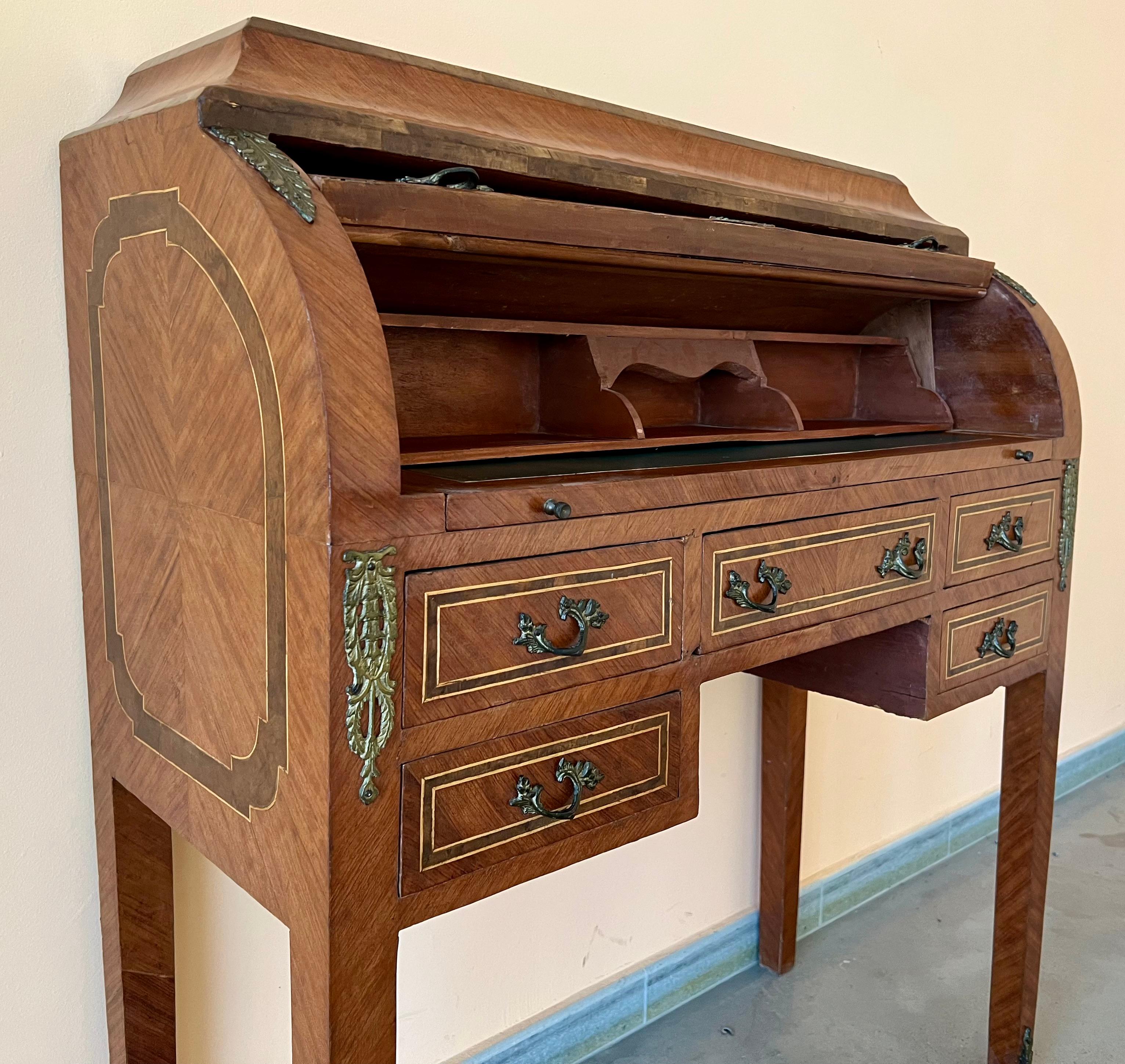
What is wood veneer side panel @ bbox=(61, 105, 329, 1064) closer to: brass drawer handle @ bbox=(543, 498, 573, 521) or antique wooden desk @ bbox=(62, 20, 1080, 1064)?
antique wooden desk @ bbox=(62, 20, 1080, 1064)

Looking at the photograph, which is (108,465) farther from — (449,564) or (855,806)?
(855,806)

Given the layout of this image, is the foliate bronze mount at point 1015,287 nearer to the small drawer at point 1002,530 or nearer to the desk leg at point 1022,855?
the small drawer at point 1002,530

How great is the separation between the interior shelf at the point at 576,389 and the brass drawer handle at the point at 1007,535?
251mm

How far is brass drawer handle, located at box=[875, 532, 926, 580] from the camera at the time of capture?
163cm

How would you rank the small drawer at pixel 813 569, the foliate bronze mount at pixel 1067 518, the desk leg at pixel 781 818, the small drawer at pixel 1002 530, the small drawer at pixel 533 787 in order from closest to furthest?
the small drawer at pixel 533 787 < the small drawer at pixel 813 569 < the small drawer at pixel 1002 530 < the foliate bronze mount at pixel 1067 518 < the desk leg at pixel 781 818

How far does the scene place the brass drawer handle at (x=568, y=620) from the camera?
116 centimetres

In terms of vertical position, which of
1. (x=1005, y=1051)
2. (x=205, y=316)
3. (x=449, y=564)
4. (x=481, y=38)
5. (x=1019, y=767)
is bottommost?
(x=1005, y=1051)

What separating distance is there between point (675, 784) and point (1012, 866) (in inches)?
45.5

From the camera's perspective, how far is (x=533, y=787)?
120cm

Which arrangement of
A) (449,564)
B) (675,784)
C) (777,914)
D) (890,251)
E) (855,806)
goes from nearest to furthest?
(449,564) → (675,784) → (890,251) → (777,914) → (855,806)

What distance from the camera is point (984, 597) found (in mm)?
1859

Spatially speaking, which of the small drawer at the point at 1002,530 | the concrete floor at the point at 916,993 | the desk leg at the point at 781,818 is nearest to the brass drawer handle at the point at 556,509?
the small drawer at the point at 1002,530

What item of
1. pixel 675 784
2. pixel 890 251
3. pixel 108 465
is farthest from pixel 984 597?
pixel 108 465

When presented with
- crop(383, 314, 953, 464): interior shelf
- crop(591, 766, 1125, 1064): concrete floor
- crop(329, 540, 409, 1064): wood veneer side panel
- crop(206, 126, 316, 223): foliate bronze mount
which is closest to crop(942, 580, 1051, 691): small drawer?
crop(383, 314, 953, 464): interior shelf
